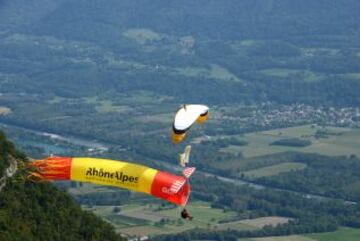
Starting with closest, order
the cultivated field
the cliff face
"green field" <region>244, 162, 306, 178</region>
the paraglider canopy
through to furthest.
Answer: the paraglider canopy
the cliff face
the cultivated field
"green field" <region>244, 162, 306, 178</region>

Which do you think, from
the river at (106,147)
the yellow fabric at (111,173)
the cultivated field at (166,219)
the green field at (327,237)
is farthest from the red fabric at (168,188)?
the river at (106,147)

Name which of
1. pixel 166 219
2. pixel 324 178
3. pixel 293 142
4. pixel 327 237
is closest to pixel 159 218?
pixel 166 219

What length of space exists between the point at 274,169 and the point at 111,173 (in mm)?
94660

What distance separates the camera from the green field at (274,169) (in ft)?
451

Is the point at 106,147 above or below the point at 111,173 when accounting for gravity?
above

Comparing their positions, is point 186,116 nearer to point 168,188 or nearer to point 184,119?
point 184,119

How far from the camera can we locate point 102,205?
4555 inches

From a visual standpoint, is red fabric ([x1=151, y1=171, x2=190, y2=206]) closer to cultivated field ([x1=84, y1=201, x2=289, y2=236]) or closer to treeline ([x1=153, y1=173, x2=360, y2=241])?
cultivated field ([x1=84, y1=201, x2=289, y2=236])

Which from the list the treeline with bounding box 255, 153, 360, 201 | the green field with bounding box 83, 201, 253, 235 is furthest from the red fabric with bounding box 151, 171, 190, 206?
the treeline with bounding box 255, 153, 360, 201

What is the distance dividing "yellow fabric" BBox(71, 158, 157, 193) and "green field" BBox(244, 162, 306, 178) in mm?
90946

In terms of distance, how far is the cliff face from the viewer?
169 ft

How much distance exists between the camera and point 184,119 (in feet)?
149

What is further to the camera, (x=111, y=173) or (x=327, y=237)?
(x=327, y=237)

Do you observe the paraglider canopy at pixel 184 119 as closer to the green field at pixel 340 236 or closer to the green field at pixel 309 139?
the green field at pixel 340 236
